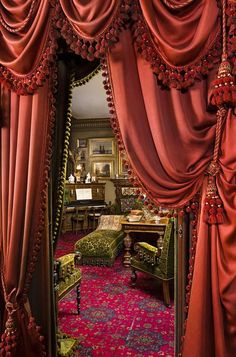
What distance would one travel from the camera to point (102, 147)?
872 centimetres

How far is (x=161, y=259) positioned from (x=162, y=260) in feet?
0.06

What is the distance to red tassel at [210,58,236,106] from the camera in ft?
4.53

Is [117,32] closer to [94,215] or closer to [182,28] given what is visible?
[182,28]

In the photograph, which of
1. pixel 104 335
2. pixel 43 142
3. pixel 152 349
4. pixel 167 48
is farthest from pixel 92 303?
pixel 167 48

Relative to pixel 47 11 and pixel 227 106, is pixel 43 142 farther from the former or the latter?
pixel 227 106

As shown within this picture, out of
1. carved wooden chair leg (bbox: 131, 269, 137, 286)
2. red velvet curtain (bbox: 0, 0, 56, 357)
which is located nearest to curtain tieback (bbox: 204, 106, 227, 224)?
red velvet curtain (bbox: 0, 0, 56, 357)

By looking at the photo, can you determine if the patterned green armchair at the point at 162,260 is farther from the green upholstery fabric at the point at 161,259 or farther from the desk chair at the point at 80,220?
the desk chair at the point at 80,220

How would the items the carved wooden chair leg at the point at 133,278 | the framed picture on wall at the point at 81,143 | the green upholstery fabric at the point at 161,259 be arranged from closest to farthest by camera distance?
the green upholstery fabric at the point at 161,259
the carved wooden chair leg at the point at 133,278
the framed picture on wall at the point at 81,143

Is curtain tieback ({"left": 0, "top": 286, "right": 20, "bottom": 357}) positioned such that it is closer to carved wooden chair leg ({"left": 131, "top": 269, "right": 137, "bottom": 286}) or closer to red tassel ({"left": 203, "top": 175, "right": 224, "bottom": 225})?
red tassel ({"left": 203, "top": 175, "right": 224, "bottom": 225})

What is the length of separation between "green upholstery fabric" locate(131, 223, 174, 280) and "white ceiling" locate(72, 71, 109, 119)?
2.99 m

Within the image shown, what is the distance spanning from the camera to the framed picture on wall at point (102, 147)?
28.3 ft

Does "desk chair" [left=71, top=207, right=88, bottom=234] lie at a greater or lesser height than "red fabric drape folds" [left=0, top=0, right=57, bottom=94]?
lesser

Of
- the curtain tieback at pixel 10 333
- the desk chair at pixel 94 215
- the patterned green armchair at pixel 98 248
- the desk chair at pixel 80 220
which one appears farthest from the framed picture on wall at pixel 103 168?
the curtain tieback at pixel 10 333

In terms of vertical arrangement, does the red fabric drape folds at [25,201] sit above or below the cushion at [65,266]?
above
